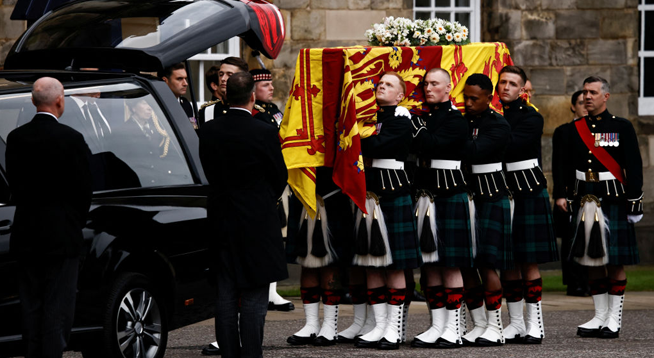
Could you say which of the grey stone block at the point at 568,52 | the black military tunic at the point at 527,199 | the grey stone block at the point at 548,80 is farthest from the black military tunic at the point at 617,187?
the grey stone block at the point at 568,52

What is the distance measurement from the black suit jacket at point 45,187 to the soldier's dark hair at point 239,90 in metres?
1.07

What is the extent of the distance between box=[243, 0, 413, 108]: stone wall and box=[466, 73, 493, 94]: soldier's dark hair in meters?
5.19

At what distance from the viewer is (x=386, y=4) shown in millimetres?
13703

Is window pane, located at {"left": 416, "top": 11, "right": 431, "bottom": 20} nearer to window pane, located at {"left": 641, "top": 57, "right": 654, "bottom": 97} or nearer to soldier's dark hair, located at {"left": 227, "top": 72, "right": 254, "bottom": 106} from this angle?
window pane, located at {"left": 641, "top": 57, "right": 654, "bottom": 97}

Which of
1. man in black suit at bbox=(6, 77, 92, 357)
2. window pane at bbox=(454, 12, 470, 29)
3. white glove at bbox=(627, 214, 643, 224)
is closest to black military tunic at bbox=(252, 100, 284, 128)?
white glove at bbox=(627, 214, 643, 224)

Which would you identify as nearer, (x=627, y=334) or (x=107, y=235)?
(x=107, y=235)

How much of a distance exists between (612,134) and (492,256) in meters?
1.44

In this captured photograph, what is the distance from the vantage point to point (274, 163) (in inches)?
257

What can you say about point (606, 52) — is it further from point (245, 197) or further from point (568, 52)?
point (245, 197)

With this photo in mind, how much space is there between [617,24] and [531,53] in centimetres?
118

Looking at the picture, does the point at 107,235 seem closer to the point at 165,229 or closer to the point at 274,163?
the point at 165,229

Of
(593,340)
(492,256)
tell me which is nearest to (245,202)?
(492,256)

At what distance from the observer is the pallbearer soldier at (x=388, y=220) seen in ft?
26.3

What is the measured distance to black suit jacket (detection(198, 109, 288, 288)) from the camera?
643 centimetres
